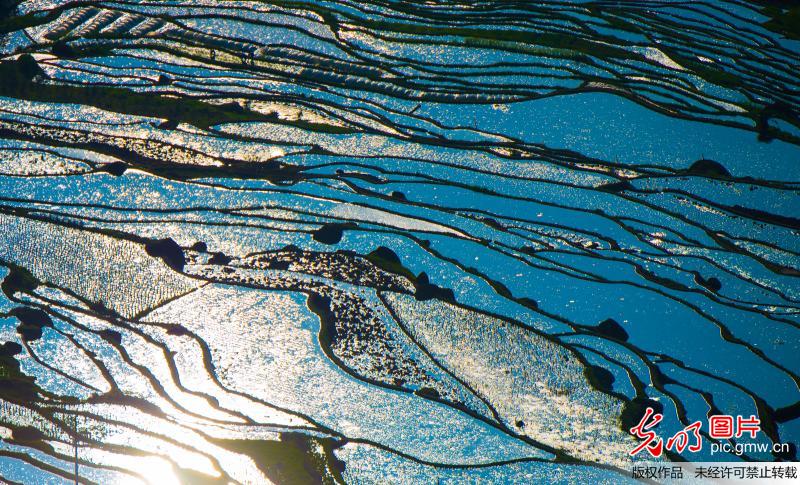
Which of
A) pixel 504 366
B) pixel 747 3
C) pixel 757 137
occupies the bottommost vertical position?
pixel 504 366

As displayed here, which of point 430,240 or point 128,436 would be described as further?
point 430,240

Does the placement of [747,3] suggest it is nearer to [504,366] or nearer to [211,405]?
[504,366]

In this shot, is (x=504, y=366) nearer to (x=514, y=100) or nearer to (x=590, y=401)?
(x=590, y=401)

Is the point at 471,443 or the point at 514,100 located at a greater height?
the point at 514,100

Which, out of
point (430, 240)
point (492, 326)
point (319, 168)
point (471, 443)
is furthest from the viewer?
point (319, 168)

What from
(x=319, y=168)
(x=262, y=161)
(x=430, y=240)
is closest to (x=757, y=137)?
(x=430, y=240)

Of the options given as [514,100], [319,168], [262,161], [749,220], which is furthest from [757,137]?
[262,161]

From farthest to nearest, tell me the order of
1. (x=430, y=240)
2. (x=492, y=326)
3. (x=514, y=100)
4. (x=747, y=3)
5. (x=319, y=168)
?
(x=747, y=3), (x=514, y=100), (x=319, y=168), (x=430, y=240), (x=492, y=326)
